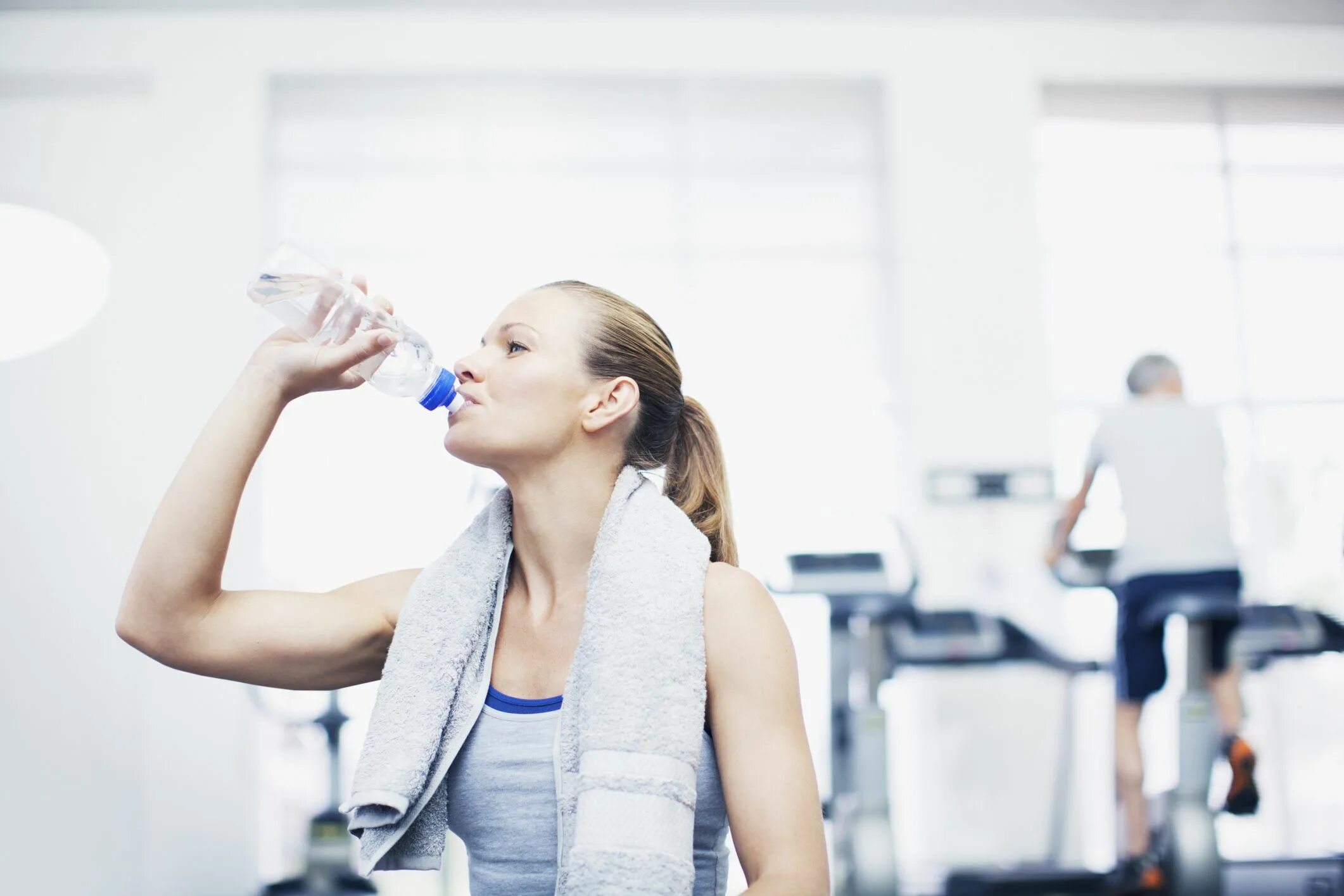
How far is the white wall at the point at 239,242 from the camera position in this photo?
106 inches

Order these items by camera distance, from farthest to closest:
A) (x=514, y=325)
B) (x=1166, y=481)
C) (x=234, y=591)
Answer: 1. (x=1166, y=481)
2. (x=514, y=325)
3. (x=234, y=591)

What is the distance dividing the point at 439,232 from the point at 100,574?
150 cm

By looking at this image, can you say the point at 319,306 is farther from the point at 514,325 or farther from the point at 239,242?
the point at 239,242

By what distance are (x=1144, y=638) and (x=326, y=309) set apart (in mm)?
2182

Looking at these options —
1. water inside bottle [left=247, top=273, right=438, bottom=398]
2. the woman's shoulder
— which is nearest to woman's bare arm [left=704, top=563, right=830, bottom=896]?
the woman's shoulder

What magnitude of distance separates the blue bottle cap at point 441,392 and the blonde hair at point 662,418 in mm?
147

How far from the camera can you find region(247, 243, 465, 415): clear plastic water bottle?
114 cm

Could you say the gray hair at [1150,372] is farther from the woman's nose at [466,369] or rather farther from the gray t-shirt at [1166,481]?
the woman's nose at [466,369]

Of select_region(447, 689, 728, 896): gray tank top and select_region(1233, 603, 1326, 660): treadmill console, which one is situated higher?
select_region(1233, 603, 1326, 660): treadmill console

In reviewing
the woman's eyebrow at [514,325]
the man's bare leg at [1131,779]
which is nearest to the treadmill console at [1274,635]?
the man's bare leg at [1131,779]

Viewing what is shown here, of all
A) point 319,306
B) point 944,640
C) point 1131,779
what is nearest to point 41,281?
point 319,306

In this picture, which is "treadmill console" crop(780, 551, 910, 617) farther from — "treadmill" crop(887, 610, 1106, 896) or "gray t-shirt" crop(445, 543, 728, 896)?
"gray t-shirt" crop(445, 543, 728, 896)

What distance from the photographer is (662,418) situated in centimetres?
128

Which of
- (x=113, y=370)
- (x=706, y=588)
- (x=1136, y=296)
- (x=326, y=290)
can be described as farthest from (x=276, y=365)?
(x=1136, y=296)
